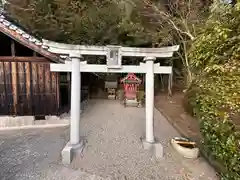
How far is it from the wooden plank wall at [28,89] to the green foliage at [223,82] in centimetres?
552

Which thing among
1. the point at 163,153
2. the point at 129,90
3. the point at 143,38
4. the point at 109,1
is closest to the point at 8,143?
the point at 163,153

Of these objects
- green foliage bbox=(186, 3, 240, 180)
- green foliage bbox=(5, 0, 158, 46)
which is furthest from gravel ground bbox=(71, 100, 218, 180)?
green foliage bbox=(5, 0, 158, 46)

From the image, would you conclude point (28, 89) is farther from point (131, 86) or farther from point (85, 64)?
point (131, 86)

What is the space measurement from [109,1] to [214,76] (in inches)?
416

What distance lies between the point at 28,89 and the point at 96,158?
4.05 metres

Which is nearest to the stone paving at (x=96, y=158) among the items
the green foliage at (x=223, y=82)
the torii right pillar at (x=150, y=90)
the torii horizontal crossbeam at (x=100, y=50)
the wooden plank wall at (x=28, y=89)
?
the torii right pillar at (x=150, y=90)

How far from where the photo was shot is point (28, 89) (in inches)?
284

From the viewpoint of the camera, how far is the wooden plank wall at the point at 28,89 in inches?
277

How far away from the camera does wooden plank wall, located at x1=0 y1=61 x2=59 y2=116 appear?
704cm

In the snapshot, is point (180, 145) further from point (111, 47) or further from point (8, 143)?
point (8, 143)

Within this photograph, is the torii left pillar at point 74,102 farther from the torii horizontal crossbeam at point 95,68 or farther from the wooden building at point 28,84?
the wooden building at point 28,84

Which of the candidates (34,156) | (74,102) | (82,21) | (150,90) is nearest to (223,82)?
(150,90)

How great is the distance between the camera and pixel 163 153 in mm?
5238

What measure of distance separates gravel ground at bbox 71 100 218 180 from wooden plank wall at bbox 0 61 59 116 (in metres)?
1.67
